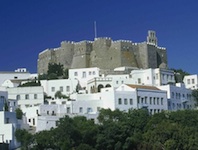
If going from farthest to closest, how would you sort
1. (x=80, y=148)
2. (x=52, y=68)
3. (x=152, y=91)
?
(x=52, y=68) < (x=152, y=91) < (x=80, y=148)

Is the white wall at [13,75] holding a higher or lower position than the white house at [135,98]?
higher

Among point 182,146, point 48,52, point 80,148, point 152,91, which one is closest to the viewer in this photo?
point 80,148

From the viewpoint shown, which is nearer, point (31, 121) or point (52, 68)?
point (31, 121)

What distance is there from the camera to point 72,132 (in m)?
49.1

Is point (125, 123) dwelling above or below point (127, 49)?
below

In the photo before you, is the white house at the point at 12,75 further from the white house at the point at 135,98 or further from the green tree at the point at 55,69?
the white house at the point at 135,98

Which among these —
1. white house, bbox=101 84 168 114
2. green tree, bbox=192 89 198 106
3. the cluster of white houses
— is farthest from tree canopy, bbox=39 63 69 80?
green tree, bbox=192 89 198 106

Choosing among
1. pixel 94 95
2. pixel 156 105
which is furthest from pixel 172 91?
pixel 94 95

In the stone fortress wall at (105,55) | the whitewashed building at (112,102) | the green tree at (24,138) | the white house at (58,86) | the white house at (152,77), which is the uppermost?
the stone fortress wall at (105,55)

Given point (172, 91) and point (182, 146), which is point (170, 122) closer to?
point (182, 146)

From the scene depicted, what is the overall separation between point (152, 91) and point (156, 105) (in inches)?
70.0

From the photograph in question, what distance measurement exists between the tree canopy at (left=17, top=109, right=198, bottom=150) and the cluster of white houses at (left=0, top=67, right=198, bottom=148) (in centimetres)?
396

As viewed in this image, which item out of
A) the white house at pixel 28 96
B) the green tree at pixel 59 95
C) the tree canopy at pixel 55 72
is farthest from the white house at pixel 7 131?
the tree canopy at pixel 55 72

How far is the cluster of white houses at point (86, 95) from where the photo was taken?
5581 cm
